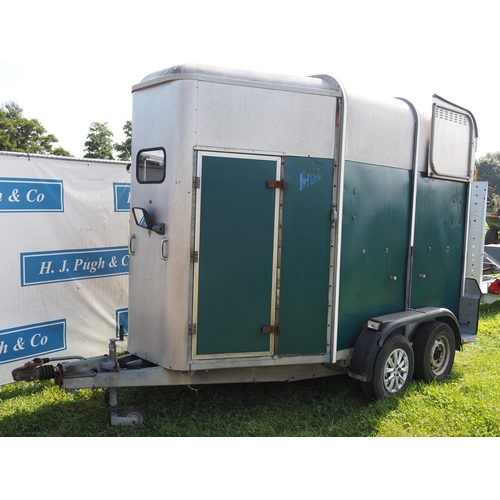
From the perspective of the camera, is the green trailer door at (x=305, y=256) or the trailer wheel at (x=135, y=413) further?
the green trailer door at (x=305, y=256)

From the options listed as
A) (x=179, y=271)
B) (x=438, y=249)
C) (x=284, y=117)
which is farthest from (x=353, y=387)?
(x=284, y=117)

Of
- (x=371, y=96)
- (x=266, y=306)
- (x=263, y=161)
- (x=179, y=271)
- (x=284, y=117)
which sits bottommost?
(x=266, y=306)

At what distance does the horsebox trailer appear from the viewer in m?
4.39

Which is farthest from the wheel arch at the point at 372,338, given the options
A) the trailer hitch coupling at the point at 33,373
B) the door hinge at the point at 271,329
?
the trailer hitch coupling at the point at 33,373

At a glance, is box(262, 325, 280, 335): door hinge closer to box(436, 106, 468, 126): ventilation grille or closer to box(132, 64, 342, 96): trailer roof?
box(132, 64, 342, 96): trailer roof

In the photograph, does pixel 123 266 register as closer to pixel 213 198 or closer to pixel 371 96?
pixel 213 198

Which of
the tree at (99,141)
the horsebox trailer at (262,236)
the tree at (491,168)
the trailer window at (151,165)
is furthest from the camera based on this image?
the tree at (491,168)

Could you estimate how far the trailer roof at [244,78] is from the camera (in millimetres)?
4316

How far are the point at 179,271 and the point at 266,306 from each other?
869 mm

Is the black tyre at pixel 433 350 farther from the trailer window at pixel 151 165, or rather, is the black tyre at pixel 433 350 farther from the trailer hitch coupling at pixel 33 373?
the trailer hitch coupling at pixel 33 373

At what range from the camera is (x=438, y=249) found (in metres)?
6.27

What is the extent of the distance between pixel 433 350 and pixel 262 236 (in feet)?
8.79

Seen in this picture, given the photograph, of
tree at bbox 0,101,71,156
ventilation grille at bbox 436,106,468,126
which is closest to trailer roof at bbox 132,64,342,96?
ventilation grille at bbox 436,106,468,126

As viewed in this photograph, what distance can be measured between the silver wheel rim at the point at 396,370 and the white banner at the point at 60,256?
3577mm
